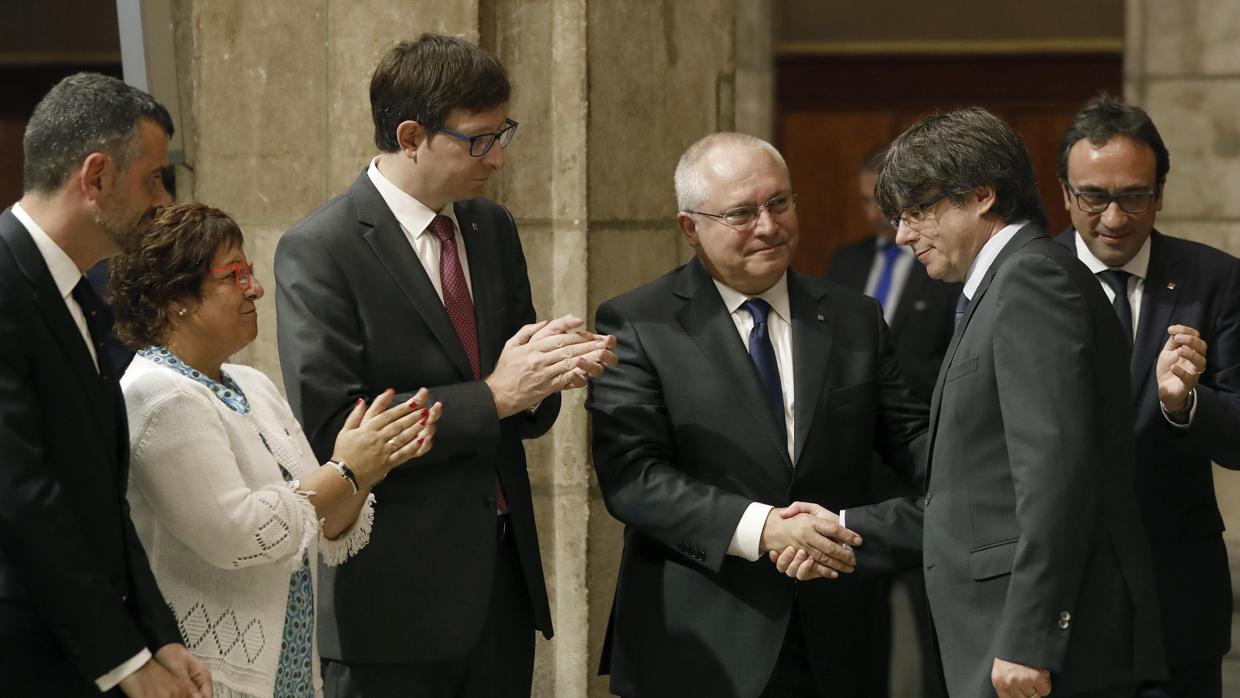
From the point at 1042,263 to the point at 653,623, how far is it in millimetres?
1173

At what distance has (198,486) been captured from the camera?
9.05 ft

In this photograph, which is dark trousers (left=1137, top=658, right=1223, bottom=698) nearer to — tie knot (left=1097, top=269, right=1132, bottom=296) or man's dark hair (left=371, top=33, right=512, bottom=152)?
tie knot (left=1097, top=269, right=1132, bottom=296)

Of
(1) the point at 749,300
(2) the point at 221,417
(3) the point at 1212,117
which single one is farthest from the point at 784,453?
(3) the point at 1212,117

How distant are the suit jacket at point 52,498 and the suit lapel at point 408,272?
0.83 m

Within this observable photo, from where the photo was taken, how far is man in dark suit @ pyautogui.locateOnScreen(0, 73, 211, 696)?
2.43 meters

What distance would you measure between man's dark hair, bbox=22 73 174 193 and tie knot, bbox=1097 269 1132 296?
2300 mm

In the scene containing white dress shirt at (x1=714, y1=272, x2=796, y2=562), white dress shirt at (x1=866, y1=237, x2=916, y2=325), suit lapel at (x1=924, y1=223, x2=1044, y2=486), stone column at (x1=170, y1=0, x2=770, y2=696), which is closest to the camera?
suit lapel at (x1=924, y1=223, x2=1044, y2=486)

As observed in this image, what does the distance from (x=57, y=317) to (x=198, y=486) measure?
42cm

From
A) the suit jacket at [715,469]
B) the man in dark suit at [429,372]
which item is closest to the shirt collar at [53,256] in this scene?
the man in dark suit at [429,372]

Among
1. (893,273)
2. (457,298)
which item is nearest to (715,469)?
(457,298)

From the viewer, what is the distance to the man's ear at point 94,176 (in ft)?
8.46

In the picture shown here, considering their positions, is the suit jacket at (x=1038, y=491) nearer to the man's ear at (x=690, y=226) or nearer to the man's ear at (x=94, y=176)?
the man's ear at (x=690, y=226)

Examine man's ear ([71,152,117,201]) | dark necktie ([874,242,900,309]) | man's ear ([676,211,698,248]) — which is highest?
man's ear ([71,152,117,201])

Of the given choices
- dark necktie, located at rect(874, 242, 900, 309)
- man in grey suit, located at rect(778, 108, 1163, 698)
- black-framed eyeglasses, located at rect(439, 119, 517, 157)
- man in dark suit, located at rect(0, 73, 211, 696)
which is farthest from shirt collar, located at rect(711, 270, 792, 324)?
dark necktie, located at rect(874, 242, 900, 309)
